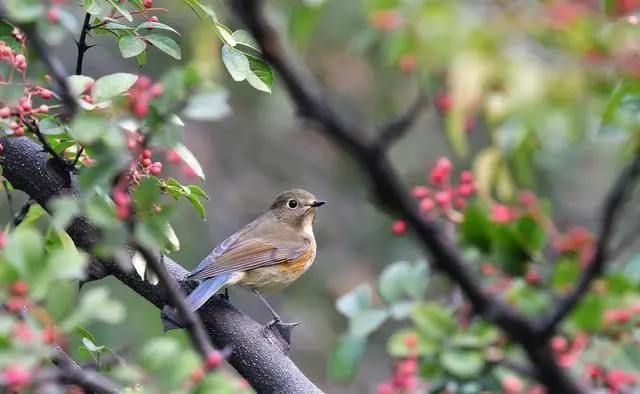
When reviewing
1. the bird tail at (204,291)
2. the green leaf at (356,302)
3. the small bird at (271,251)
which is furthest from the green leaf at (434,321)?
the small bird at (271,251)

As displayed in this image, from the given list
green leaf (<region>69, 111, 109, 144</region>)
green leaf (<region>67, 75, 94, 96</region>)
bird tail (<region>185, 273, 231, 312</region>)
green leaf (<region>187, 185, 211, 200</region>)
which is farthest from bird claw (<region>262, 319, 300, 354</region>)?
green leaf (<region>69, 111, 109, 144</region>)

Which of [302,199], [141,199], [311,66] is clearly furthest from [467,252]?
[311,66]

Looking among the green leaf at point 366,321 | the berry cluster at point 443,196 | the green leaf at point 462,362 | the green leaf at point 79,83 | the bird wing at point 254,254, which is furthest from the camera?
the bird wing at point 254,254

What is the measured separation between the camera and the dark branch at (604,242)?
1.32m

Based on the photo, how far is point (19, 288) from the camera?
1663 millimetres

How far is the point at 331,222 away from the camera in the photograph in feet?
36.8

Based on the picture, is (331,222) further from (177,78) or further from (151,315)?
(177,78)

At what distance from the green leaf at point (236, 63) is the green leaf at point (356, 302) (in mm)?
1028

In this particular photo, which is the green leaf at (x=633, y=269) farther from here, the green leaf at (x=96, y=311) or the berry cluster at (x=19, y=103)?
the berry cluster at (x=19, y=103)

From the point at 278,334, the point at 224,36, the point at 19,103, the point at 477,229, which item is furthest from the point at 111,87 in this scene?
the point at 278,334

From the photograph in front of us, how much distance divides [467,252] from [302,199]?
448 centimetres

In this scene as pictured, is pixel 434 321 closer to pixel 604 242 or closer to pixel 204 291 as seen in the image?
pixel 604 242

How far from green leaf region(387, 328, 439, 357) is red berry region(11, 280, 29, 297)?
25.6 inches

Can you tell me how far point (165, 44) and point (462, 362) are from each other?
5.63 feet
